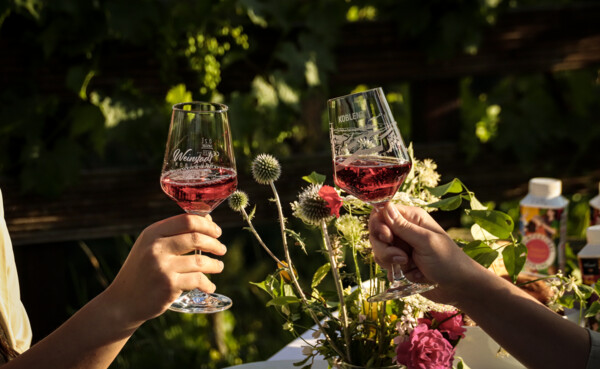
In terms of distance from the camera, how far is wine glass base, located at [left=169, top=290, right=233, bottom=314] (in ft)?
4.11

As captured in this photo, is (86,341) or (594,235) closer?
(86,341)

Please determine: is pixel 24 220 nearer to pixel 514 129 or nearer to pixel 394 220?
pixel 394 220

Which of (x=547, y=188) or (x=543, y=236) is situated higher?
(x=547, y=188)

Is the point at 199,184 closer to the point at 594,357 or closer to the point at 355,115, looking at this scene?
the point at 355,115

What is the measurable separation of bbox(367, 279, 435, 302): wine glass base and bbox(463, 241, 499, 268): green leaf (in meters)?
0.12

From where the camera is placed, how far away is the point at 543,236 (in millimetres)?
1847

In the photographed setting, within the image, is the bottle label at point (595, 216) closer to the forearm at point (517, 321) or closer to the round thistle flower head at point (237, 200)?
the forearm at point (517, 321)

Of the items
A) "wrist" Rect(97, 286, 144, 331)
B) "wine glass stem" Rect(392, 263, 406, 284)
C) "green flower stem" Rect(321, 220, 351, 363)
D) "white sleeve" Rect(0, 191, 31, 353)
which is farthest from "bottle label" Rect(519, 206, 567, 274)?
"white sleeve" Rect(0, 191, 31, 353)

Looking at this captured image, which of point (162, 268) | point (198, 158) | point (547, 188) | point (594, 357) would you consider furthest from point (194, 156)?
point (547, 188)

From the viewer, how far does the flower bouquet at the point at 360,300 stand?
105 centimetres

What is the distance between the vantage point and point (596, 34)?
361 centimetres

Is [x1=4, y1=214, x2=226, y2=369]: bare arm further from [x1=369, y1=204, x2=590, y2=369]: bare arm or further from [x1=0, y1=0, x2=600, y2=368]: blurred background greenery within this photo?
[x1=0, y1=0, x2=600, y2=368]: blurred background greenery

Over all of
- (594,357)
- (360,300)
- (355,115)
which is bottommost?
(594,357)

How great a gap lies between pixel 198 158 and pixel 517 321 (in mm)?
623
